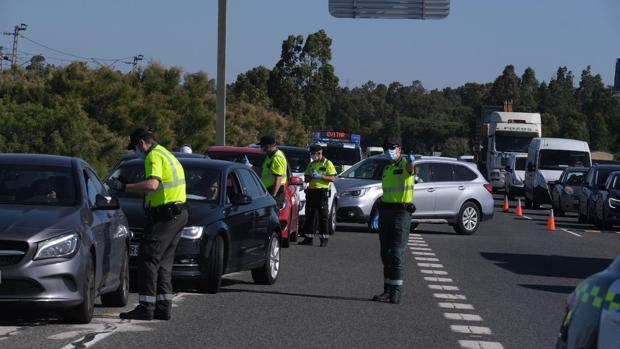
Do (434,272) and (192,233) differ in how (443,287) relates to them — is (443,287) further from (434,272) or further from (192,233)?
(192,233)

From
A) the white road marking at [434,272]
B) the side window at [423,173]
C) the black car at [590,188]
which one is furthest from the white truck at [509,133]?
the white road marking at [434,272]

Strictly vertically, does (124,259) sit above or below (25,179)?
below

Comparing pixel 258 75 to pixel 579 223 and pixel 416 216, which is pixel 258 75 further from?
pixel 416 216

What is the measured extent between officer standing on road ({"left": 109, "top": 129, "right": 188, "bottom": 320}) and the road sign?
19.8 meters

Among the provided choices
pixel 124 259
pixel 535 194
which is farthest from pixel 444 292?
pixel 535 194

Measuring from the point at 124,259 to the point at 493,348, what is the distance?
3729 millimetres

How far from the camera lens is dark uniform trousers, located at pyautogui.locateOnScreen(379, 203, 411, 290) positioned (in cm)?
1327

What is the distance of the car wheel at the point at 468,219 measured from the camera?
26828mm

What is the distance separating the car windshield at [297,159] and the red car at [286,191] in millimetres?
2541

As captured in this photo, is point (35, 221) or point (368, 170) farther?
point (368, 170)

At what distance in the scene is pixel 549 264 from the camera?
19578mm

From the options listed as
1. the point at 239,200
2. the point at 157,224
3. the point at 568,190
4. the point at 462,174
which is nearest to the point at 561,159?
the point at 568,190

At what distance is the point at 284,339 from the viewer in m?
10.3

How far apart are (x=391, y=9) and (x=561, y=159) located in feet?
51.1
